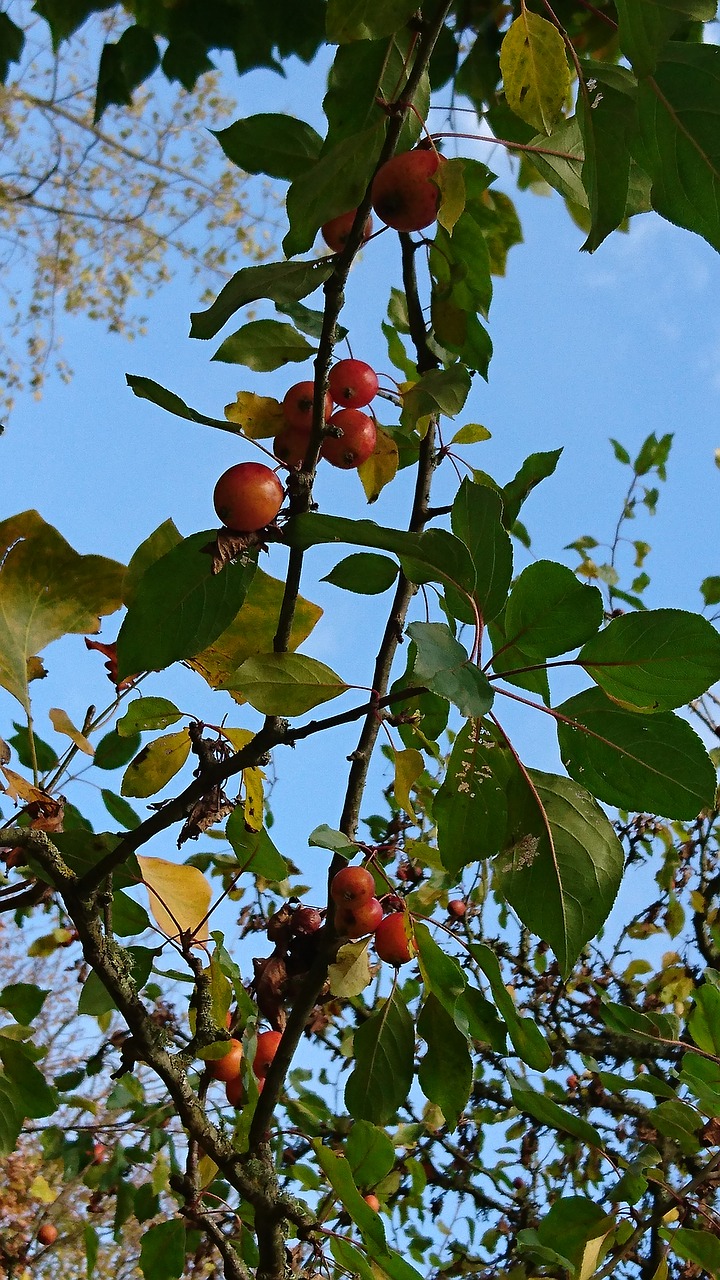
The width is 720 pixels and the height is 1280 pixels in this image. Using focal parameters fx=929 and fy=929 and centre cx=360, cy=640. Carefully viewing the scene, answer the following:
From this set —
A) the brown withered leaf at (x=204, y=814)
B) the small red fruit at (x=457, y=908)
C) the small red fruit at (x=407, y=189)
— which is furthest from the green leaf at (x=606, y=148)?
the small red fruit at (x=457, y=908)

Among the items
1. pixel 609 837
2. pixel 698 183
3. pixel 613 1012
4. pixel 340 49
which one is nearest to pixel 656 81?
pixel 698 183

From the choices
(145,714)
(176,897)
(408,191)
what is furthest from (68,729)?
(408,191)

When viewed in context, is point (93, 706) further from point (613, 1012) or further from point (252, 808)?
point (613, 1012)

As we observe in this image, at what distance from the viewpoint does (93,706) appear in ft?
3.12

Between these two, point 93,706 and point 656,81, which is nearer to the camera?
point 656,81

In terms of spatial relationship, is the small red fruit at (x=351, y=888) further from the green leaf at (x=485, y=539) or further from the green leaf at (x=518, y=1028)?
the green leaf at (x=485, y=539)

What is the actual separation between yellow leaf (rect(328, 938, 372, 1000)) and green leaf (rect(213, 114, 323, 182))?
2.29 feet

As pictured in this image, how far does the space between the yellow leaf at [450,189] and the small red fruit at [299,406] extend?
17 cm

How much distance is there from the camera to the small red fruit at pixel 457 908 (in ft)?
6.63

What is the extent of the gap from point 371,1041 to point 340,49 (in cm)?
86

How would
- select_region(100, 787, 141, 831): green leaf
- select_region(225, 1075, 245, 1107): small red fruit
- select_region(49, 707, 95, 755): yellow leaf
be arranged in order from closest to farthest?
select_region(49, 707, 95, 755): yellow leaf, select_region(225, 1075, 245, 1107): small red fruit, select_region(100, 787, 141, 831): green leaf

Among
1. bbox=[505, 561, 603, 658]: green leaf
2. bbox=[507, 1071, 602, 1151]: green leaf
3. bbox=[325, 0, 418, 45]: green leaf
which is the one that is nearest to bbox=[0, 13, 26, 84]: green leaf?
bbox=[325, 0, 418, 45]: green leaf

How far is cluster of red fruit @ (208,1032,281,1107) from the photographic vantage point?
3.04ft

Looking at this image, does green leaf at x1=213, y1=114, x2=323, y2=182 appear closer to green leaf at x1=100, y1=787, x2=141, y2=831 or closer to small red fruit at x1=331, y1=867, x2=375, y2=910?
small red fruit at x1=331, y1=867, x2=375, y2=910
